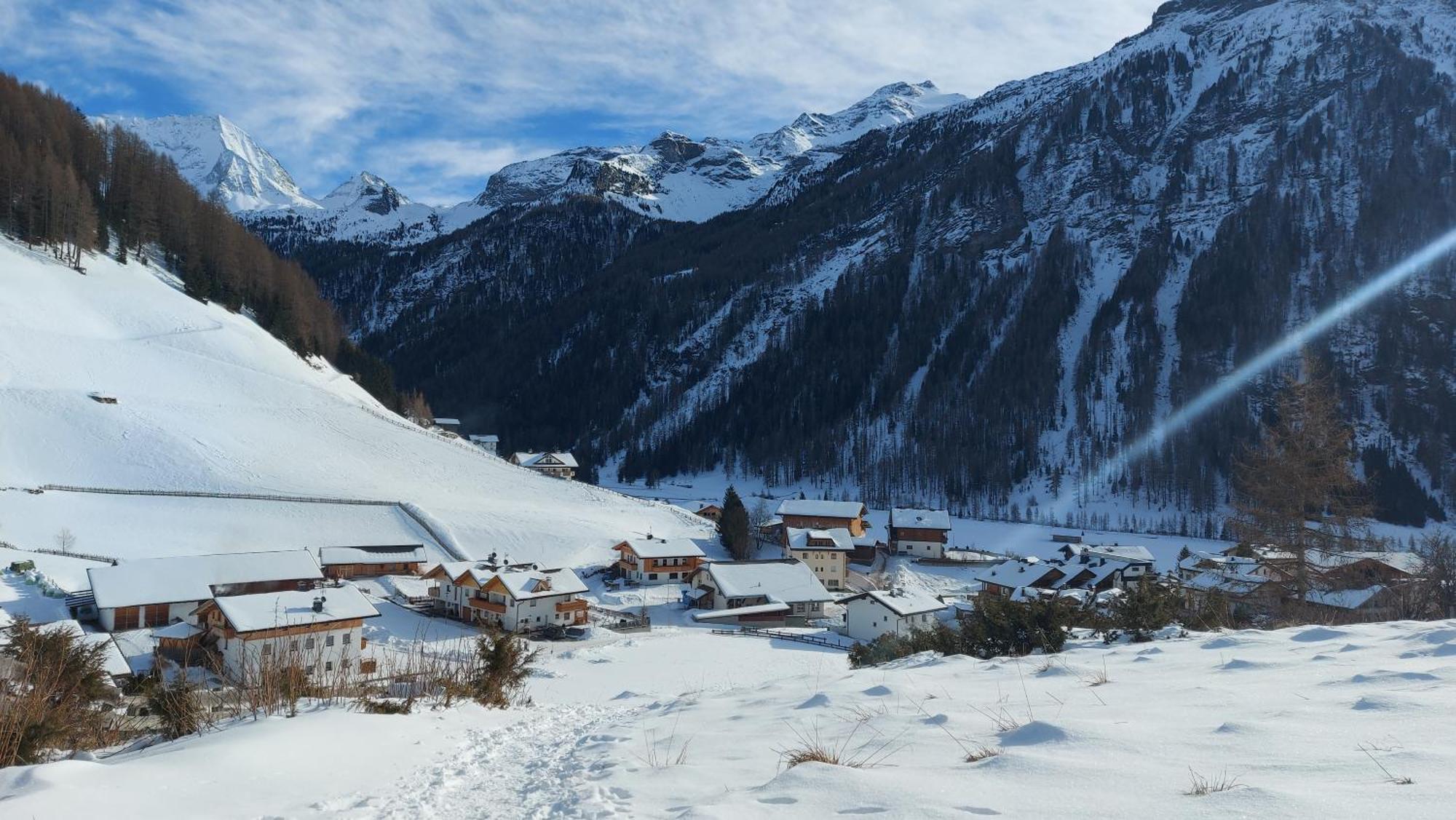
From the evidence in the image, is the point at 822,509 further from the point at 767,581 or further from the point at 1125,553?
the point at 1125,553

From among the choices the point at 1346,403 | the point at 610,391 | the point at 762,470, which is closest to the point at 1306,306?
the point at 1346,403

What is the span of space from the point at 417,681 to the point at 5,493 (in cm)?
4193

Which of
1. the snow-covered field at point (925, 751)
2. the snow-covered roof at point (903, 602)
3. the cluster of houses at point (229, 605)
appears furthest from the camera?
the snow-covered roof at point (903, 602)

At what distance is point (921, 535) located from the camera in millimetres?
66688

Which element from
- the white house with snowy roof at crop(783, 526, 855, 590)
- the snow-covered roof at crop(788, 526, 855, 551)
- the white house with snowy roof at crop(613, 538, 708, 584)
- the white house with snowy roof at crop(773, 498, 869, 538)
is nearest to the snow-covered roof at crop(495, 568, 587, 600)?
the white house with snowy roof at crop(613, 538, 708, 584)

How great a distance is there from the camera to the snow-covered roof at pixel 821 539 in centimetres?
5794

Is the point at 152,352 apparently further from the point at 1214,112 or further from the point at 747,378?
the point at 1214,112

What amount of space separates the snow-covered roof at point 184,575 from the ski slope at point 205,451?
6.44 metres

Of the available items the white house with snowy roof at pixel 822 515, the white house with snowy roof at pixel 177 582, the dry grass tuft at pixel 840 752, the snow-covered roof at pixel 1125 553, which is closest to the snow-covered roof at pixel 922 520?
the white house with snowy roof at pixel 822 515

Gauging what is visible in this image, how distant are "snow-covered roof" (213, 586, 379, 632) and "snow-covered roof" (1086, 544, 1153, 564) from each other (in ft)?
171

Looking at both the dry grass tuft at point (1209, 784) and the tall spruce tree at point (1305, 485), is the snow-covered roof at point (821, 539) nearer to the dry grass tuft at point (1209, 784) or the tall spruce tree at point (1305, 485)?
the tall spruce tree at point (1305, 485)

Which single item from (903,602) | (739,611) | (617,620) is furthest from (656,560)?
(903,602)

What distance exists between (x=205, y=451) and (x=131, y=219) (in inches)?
1643

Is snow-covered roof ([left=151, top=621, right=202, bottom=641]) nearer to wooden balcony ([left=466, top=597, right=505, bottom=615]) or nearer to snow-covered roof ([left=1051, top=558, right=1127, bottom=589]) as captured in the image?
wooden balcony ([left=466, top=597, right=505, bottom=615])
